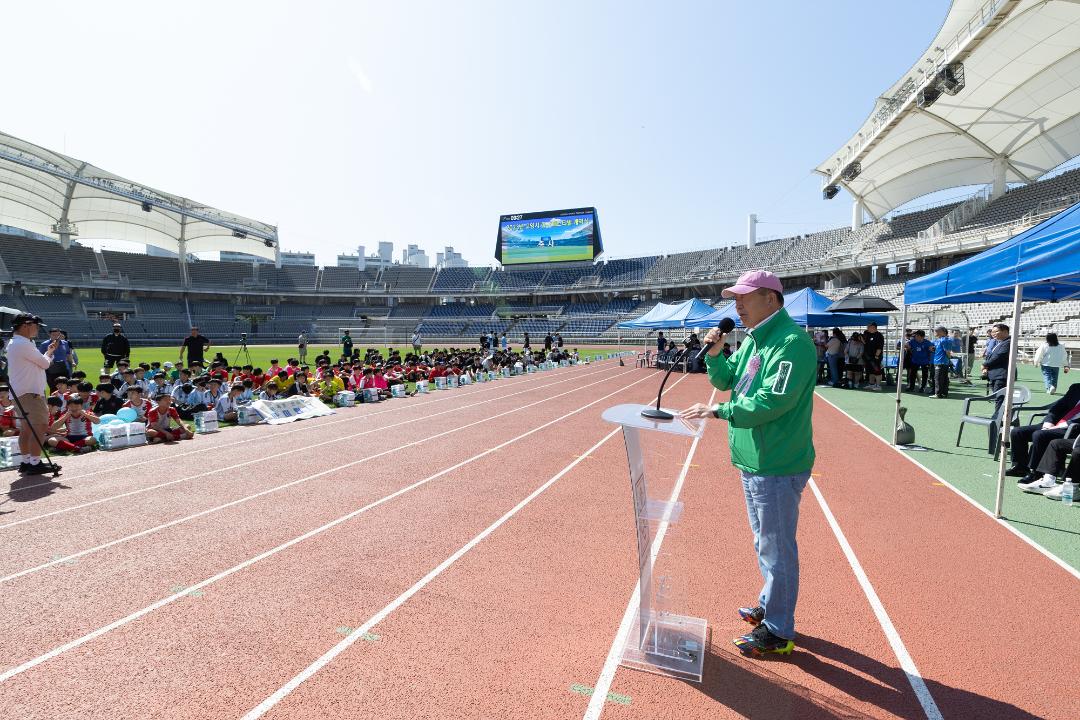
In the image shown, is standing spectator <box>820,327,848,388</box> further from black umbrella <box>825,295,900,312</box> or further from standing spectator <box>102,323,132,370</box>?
standing spectator <box>102,323,132,370</box>

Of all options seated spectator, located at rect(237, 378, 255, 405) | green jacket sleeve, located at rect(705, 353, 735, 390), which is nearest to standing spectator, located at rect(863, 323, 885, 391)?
green jacket sleeve, located at rect(705, 353, 735, 390)

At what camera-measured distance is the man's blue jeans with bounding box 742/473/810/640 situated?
106 inches

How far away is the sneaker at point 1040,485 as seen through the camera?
5.57 meters

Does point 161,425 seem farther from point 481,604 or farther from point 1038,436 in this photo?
point 1038,436

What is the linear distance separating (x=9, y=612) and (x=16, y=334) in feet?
14.3

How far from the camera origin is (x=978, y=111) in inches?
1077

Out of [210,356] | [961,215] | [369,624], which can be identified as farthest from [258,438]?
[961,215]

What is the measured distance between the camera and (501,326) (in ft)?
208

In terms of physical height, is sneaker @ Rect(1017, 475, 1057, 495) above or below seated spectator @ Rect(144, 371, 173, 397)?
below

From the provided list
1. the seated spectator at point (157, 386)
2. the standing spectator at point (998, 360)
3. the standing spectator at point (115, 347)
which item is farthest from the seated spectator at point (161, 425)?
the standing spectator at point (998, 360)

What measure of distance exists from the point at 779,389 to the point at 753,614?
1.53 meters

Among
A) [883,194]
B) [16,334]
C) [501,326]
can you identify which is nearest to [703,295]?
[883,194]

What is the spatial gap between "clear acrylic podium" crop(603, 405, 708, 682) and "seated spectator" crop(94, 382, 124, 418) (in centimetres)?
1063

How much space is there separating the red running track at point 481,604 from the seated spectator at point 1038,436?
40.8 inches
